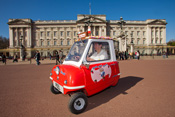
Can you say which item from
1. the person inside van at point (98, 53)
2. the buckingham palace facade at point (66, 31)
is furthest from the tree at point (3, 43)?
the person inside van at point (98, 53)

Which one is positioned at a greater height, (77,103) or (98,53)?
(98,53)

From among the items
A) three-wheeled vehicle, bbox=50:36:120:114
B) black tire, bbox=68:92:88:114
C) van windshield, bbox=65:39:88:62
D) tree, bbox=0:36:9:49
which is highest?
tree, bbox=0:36:9:49

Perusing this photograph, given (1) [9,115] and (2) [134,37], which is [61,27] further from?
(1) [9,115]

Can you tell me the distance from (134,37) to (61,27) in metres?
41.2

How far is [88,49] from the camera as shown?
2.74m

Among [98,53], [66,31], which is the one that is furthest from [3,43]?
[98,53]

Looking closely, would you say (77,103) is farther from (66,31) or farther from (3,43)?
(3,43)

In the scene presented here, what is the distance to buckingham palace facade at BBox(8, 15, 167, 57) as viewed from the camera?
4850 centimetres

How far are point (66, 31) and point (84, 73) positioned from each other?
170ft

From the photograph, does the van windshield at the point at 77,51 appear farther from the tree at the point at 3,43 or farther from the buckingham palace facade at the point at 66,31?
the tree at the point at 3,43

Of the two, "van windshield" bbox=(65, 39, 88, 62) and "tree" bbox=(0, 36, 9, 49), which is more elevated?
"tree" bbox=(0, 36, 9, 49)

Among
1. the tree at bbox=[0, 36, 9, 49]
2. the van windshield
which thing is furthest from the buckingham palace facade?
the van windshield

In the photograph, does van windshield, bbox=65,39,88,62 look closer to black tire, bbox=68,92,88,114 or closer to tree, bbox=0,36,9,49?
black tire, bbox=68,92,88,114

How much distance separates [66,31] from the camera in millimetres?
50906
